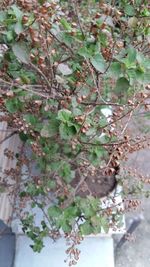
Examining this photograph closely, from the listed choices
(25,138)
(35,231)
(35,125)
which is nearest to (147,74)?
(35,125)

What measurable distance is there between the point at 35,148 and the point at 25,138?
0.20 metres

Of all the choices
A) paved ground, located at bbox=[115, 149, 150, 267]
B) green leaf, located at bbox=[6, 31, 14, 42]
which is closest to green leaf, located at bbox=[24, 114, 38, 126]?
green leaf, located at bbox=[6, 31, 14, 42]

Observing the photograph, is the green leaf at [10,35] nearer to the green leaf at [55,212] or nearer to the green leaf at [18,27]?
the green leaf at [18,27]

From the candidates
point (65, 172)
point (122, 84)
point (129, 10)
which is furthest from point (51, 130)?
point (129, 10)

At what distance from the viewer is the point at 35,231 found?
4.89 feet

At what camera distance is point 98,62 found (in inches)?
37.9

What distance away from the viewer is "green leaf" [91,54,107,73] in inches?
37.7

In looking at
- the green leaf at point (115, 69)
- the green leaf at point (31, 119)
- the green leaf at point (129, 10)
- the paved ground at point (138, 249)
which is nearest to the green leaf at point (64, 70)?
the green leaf at point (115, 69)

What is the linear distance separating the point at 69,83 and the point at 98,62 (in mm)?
144

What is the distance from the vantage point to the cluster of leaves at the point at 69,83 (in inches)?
37.8

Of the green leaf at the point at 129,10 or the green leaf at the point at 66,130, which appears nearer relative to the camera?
the green leaf at the point at 66,130

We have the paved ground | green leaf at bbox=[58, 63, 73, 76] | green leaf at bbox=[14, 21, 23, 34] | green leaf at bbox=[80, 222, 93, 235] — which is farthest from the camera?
the paved ground

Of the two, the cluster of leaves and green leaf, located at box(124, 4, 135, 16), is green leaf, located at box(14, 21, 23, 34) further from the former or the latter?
green leaf, located at box(124, 4, 135, 16)

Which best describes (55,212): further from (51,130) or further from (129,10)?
(129,10)
